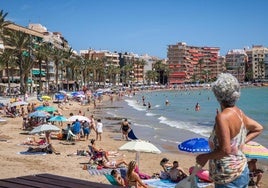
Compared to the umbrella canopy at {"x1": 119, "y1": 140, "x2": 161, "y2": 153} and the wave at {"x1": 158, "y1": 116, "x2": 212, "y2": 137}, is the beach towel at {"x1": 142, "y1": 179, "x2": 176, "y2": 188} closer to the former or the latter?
the umbrella canopy at {"x1": 119, "y1": 140, "x2": 161, "y2": 153}

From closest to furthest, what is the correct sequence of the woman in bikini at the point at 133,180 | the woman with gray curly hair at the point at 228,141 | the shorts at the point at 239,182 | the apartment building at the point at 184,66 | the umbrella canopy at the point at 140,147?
the woman with gray curly hair at the point at 228,141, the shorts at the point at 239,182, the woman in bikini at the point at 133,180, the umbrella canopy at the point at 140,147, the apartment building at the point at 184,66

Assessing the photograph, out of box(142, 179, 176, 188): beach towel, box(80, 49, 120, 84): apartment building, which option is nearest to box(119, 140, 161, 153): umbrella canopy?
box(142, 179, 176, 188): beach towel

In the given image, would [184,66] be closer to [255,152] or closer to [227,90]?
[255,152]

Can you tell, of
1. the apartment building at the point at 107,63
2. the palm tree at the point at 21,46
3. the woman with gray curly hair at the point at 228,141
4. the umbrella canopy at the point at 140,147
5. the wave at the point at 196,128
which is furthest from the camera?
the apartment building at the point at 107,63

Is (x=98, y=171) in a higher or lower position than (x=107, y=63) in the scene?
lower

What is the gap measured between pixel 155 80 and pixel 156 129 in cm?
15301

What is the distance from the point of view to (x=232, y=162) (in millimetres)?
3410

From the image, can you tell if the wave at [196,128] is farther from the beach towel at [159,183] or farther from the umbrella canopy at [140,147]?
the beach towel at [159,183]

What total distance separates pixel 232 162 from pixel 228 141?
23cm

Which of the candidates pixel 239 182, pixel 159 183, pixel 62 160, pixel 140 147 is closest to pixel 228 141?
pixel 239 182

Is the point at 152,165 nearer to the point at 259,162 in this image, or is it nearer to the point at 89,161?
the point at 89,161

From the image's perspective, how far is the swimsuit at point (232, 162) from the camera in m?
3.40

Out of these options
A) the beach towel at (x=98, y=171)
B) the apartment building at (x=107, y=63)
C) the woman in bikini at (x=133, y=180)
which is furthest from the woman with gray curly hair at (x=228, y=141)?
the apartment building at (x=107, y=63)

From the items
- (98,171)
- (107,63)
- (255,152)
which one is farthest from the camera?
(107,63)
